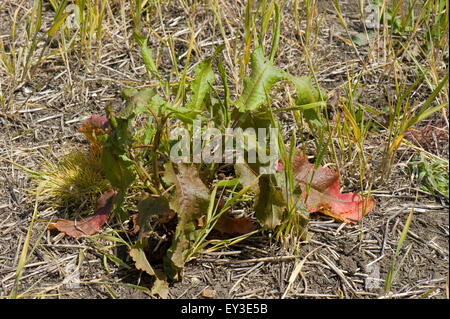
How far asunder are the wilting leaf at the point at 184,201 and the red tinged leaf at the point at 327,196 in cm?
36

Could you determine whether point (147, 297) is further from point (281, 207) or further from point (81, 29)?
point (81, 29)

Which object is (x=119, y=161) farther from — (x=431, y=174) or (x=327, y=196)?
(x=431, y=174)

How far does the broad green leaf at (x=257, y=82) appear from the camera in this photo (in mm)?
1544

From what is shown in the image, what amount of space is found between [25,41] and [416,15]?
5.29 ft

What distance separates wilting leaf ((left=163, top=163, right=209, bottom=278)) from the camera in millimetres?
1464

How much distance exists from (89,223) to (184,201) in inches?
16.4

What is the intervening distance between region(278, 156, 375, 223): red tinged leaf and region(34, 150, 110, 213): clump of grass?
0.61 metres

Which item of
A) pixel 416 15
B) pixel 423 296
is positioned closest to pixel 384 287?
pixel 423 296

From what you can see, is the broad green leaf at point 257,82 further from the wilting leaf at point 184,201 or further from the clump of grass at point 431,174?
the clump of grass at point 431,174

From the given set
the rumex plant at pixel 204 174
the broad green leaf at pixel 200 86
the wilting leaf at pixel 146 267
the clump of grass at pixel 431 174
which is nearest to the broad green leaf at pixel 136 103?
the rumex plant at pixel 204 174

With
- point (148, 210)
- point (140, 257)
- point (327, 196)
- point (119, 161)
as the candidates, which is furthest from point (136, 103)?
point (327, 196)

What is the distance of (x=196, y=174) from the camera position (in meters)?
1.52

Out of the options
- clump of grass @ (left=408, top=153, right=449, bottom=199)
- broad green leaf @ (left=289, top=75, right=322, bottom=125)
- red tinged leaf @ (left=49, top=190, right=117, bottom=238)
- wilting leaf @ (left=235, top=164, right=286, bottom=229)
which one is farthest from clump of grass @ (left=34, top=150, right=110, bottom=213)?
clump of grass @ (left=408, top=153, right=449, bottom=199)

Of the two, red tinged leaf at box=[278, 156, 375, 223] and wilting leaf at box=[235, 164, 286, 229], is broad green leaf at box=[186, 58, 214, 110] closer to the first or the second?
wilting leaf at box=[235, 164, 286, 229]
